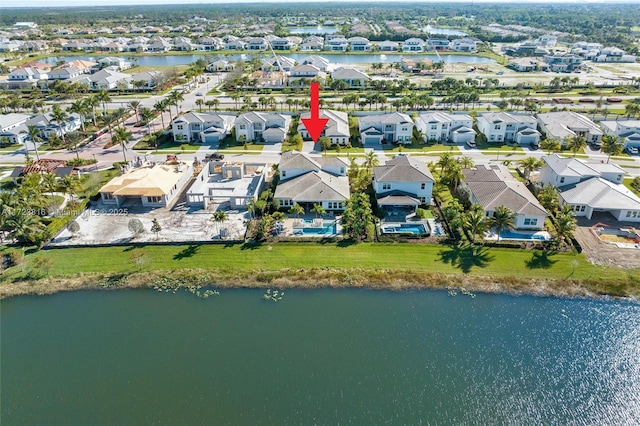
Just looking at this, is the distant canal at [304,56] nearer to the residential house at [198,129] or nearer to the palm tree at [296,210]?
the residential house at [198,129]

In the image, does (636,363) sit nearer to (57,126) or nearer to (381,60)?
(57,126)

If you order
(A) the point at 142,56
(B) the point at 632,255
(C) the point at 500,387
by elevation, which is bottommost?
(C) the point at 500,387

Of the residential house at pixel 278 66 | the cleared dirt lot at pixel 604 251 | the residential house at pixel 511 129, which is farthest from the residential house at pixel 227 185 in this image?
the residential house at pixel 278 66

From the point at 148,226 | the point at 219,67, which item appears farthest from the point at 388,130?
the point at 219,67

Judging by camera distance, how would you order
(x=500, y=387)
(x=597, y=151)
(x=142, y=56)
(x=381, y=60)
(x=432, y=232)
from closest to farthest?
1. (x=500, y=387)
2. (x=432, y=232)
3. (x=597, y=151)
4. (x=381, y=60)
5. (x=142, y=56)

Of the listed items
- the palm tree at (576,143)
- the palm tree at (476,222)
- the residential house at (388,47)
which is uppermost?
the residential house at (388,47)

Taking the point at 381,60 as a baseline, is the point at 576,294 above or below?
below

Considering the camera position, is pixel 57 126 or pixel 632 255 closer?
pixel 632 255

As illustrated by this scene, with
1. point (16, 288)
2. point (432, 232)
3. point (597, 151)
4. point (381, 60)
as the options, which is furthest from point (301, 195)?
point (381, 60)
